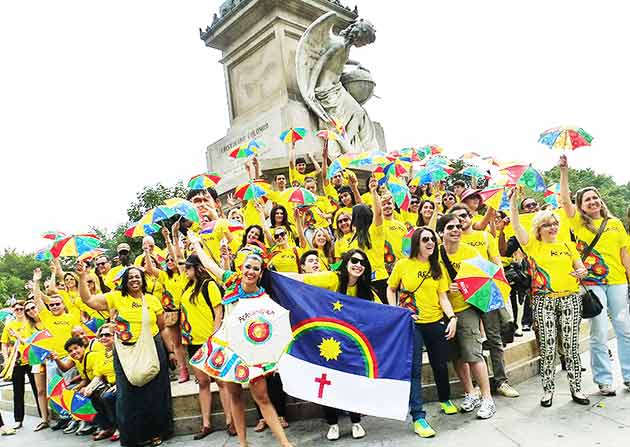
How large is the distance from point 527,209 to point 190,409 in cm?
535

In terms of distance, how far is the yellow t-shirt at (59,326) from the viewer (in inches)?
285

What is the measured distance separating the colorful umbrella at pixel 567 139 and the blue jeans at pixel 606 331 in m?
1.59

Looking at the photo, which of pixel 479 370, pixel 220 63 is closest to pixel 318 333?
pixel 479 370

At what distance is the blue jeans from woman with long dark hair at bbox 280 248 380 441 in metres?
2.45

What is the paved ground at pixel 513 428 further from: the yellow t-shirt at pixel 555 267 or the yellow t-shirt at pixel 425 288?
the yellow t-shirt at pixel 555 267

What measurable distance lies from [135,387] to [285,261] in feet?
7.59

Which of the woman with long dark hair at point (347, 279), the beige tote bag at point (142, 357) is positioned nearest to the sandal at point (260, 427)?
the woman with long dark hair at point (347, 279)

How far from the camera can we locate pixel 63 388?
267 inches

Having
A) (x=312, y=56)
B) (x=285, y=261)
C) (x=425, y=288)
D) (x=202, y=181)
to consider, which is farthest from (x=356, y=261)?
(x=312, y=56)

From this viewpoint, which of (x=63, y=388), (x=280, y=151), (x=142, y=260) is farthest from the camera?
(x=280, y=151)

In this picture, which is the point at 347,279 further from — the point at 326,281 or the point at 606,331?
the point at 606,331

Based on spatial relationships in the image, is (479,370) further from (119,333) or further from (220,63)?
(220,63)

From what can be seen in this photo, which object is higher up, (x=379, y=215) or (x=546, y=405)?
(x=379, y=215)

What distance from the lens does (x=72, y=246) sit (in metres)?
5.87
